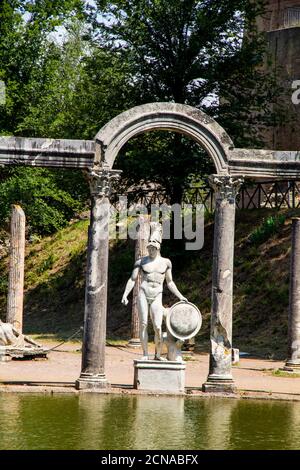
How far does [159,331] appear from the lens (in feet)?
68.4

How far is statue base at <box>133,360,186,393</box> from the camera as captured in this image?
67.4ft

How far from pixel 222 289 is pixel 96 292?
2468mm

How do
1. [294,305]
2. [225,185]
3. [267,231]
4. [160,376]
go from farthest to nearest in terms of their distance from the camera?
[267,231]
[294,305]
[225,185]
[160,376]

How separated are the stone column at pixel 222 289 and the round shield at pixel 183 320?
0.45 metres

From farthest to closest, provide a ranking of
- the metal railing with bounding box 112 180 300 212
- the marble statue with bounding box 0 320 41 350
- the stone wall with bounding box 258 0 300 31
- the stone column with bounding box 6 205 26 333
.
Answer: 1. the stone wall with bounding box 258 0 300 31
2. the metal railing with bounding box 112 180 300 212
3. the stone column with bounding box 6 205 26 333
4. the marble statue with bounding box 0 320 41 350

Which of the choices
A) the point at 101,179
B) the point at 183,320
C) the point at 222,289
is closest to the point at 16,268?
the point at 101,179

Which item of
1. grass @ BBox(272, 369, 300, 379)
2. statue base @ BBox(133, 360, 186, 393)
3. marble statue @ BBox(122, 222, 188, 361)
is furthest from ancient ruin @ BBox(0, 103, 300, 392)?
grass @ BBox(272, 369, 300, 379)

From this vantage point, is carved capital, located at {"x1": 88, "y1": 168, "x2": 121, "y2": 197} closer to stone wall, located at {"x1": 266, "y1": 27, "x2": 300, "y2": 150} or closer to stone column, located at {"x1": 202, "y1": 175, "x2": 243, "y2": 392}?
stone column, located at {"x1": 202, "y1": 175, "x2": 243, "y2": 392}

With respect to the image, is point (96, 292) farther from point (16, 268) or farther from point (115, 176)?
point (16, 268)

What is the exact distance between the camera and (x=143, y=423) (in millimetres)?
16859

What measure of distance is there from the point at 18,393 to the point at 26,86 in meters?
20.2

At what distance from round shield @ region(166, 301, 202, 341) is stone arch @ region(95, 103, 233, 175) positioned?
2791mm
